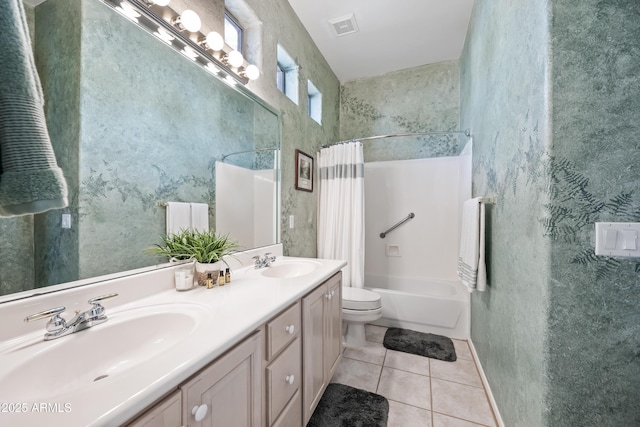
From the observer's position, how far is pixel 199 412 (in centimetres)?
62

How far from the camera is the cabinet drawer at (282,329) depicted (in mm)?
920

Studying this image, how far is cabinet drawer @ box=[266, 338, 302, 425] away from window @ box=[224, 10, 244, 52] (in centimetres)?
175

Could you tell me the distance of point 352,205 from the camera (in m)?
2.50

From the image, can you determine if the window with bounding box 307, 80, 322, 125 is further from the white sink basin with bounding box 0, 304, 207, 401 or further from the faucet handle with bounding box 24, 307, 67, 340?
the faucet handle with bounding box 24, 307, 67, 340

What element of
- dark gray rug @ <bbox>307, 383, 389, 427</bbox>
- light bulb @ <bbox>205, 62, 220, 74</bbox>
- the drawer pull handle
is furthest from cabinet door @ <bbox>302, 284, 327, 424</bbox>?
light bulb @ <bbox>205, 62, 220, 74</bbox>

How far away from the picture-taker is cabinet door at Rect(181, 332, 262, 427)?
0.61 m

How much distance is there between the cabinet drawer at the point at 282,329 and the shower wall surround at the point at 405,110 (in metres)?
2.52

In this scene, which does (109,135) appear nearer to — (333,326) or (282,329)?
(282,329)

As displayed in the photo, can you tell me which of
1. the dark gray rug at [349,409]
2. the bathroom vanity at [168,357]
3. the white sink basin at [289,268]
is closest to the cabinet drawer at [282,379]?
the bathroom vanity at [168,357]

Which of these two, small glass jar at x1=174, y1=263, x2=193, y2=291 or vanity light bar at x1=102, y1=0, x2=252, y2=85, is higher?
vanity light bar at x1=102, y1=0, x2=252, y2=85

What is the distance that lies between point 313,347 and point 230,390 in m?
0.63

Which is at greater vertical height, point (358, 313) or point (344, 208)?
point (344, 208)

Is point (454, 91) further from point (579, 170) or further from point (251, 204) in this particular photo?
point (251, 204)

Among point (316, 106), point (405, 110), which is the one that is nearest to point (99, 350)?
point (316, 106)
